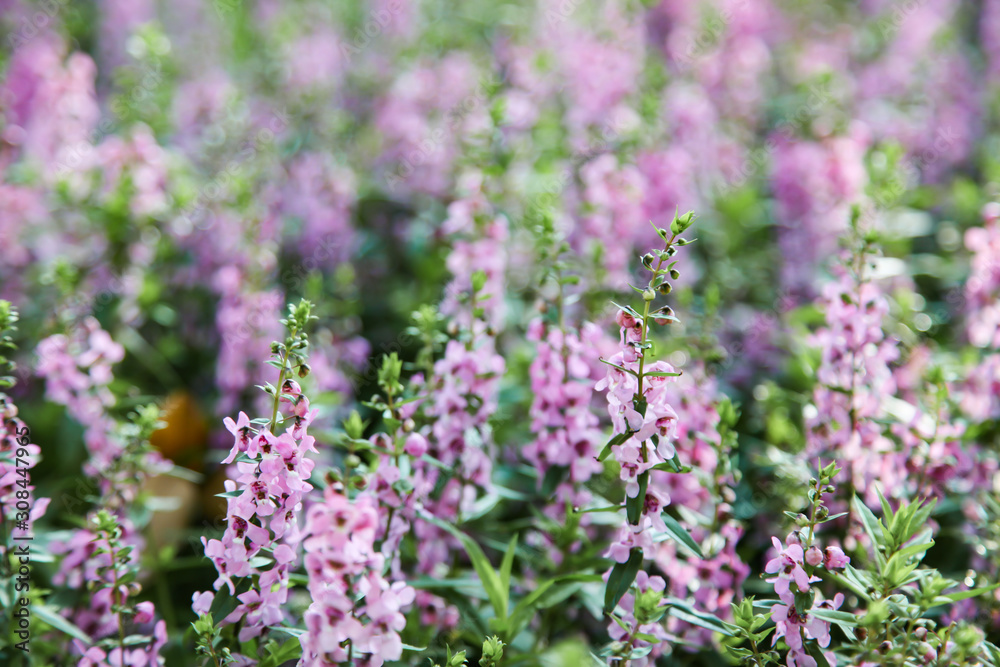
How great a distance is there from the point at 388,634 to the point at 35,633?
1021 millimetres

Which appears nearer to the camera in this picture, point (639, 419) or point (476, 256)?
point (639, 419)

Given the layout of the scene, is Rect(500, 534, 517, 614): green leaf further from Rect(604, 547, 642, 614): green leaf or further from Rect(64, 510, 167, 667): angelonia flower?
Rect(64, 510, 167, 667): angelonia flower

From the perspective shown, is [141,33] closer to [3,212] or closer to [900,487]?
[3,212]

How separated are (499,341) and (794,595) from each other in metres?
1.59

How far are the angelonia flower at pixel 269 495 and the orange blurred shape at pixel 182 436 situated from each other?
4.31 ft

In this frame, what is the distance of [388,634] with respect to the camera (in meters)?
1.34

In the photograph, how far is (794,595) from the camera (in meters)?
1.48

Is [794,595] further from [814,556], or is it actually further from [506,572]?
[506,572]

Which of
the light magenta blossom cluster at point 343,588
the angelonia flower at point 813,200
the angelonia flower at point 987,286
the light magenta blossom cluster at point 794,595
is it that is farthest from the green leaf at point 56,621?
the angelonia flower at point 813,200

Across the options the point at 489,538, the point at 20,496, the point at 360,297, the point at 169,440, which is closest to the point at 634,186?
the point at 360,297

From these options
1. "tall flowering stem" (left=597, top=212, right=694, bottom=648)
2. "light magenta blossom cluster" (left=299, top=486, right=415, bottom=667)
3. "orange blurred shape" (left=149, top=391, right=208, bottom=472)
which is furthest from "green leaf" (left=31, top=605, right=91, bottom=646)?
"tall flowering stem" (left=597, top=212, right=694, bottom=648)

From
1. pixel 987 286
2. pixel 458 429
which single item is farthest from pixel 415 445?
pixel 987 286

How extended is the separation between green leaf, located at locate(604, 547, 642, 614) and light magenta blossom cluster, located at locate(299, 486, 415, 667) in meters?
0.43

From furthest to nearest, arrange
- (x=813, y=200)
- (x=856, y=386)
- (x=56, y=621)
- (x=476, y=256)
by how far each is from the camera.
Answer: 1. (x=813, y=200)
2. (x=476, y=256)
3. (x=856, y=386)
4. (x=56, y=621)
